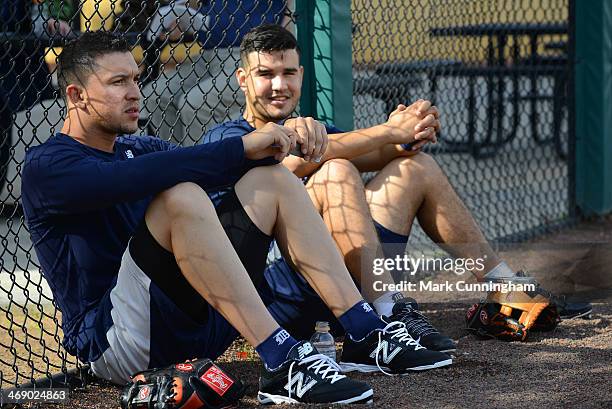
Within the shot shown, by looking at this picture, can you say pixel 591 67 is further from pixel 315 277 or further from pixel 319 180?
pixel 315 277

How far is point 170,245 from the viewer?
3145 millimetres

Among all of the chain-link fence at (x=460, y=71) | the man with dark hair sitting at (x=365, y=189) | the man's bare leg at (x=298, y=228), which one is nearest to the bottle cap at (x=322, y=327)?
the man with dark hair sitting at (x=365, y=189)

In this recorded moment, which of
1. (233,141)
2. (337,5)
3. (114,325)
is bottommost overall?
(114,325)

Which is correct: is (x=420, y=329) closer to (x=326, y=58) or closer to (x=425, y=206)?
A: (x=425, y=206)

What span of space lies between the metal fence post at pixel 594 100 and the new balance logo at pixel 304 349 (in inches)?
166

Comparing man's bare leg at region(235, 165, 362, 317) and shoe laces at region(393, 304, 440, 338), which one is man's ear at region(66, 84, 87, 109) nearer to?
man's bare leg at region(235, 165, 362, 317)

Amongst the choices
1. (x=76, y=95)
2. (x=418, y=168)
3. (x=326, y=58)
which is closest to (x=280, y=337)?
(x=76, y=95)

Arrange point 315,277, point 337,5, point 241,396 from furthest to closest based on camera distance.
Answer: point 337,5 → point 315,277 → point 241,396

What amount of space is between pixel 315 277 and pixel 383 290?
0.52m

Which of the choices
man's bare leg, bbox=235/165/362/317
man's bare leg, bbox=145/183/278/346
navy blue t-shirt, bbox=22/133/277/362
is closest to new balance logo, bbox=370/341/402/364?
man's bare leg, bbox=235/165/362/317

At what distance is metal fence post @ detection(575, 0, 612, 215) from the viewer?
6.75 meters

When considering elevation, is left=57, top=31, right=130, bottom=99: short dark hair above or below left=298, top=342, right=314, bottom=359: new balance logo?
above

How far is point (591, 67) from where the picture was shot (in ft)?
22.3

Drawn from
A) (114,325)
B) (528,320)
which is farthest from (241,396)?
(528,320)
